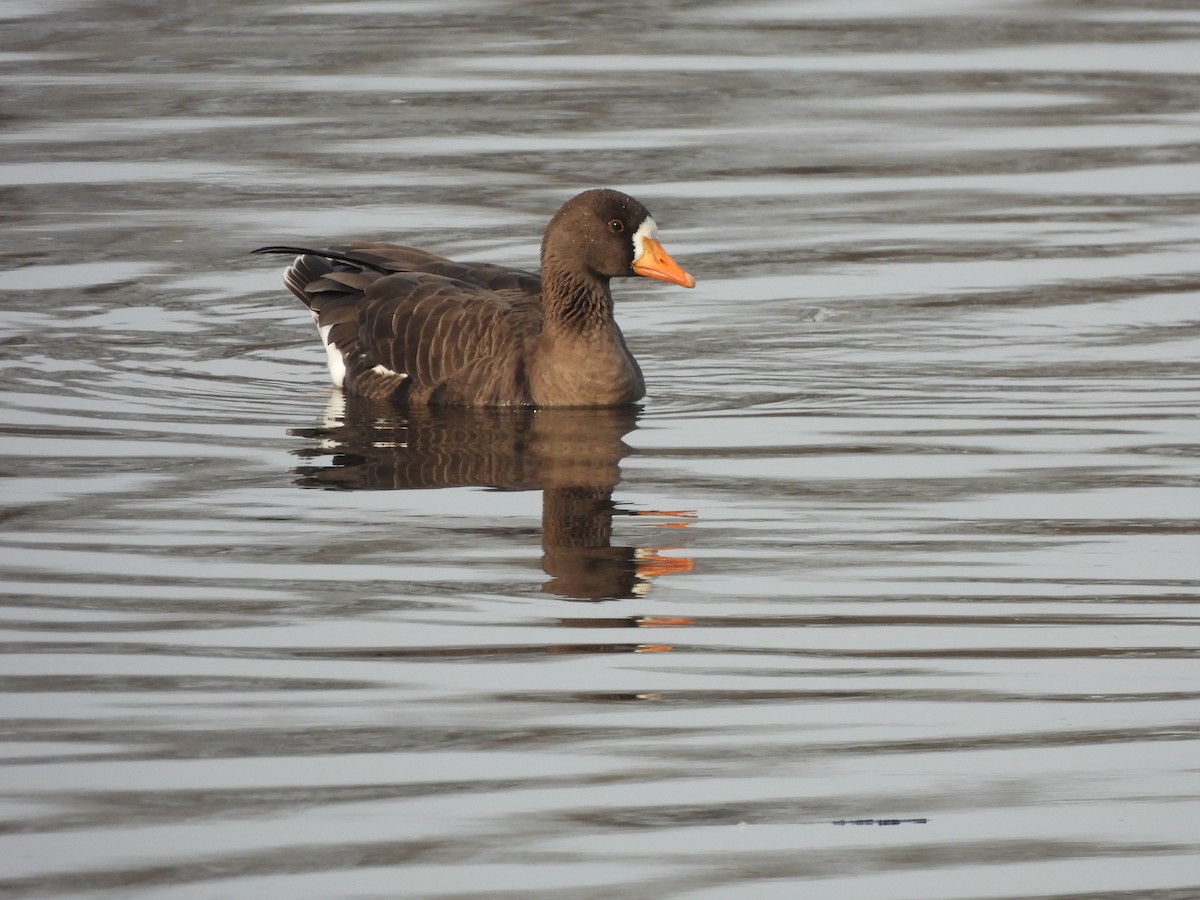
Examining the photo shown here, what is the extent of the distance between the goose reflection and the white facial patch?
0.78 m

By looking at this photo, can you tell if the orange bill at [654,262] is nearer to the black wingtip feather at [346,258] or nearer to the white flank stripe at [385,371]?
the white flank stripe at [385,371]

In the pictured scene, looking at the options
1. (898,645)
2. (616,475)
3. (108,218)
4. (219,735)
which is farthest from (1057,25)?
(219,735)

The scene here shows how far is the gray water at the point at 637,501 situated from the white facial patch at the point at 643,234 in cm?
69

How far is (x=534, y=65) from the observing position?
1938 centimetres

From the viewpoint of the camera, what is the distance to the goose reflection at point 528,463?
27.3ft

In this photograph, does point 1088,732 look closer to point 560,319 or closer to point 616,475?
point 616,475

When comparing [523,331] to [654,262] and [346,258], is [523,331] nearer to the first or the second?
[654,262]

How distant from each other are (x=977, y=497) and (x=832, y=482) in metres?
0.61

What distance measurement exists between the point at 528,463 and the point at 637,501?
100 cm

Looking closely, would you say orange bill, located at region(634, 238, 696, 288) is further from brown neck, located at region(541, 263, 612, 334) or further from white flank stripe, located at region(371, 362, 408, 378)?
white flank stripe, located at region(371, 362, 408, 378)

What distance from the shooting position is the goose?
11445 millimetres

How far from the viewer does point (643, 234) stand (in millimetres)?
11539

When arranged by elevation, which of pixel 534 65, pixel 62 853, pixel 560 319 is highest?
pixel 534 65

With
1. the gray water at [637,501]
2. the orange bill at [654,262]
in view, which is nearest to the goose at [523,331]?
the orange bill at [654,262]
